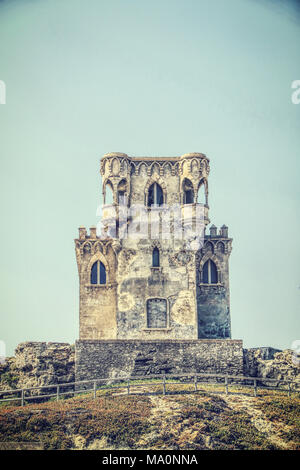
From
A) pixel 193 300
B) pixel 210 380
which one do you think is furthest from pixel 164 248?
pixel 210 380

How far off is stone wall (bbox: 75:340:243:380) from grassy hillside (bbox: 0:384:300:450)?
417cm

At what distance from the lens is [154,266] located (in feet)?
146

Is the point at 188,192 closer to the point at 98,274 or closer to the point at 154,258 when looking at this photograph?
the point at 154,258

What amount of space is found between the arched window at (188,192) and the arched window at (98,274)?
777cm

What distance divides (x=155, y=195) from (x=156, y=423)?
19678 mm

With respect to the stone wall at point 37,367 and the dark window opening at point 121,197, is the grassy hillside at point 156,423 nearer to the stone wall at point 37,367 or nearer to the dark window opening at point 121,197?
the stone wall at point 37,367

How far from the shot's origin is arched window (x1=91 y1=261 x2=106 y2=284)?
1817 inches

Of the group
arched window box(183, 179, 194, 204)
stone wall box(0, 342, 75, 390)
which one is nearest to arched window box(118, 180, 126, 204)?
arched window box(183, 179, 194, 204)

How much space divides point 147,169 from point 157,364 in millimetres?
14782

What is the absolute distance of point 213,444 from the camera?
29.4 m

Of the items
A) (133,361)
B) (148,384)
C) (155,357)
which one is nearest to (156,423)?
(148,384)

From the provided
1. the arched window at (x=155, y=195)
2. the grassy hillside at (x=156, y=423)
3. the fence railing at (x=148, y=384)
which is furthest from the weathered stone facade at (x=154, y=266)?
the grassy hillside at (x=156, y=423)

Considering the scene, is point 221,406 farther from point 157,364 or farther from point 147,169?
point 147,169

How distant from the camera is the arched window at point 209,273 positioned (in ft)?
154
